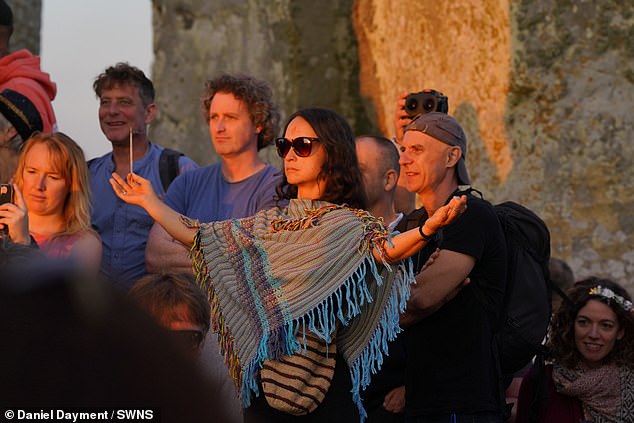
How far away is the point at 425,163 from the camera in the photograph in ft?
11.6

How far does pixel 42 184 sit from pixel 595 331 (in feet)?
7.55

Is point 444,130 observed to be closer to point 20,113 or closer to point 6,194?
point 6,194

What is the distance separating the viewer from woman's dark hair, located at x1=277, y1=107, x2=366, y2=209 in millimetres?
3338

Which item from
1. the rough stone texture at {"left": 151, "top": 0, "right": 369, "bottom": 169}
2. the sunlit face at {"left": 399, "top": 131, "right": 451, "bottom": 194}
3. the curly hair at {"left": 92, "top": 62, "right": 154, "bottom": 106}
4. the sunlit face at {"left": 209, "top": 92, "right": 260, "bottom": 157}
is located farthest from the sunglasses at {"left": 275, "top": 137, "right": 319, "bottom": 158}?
the rough stone texture at {"left": 151, "top": 0, "right": 369, "bottom": 169}

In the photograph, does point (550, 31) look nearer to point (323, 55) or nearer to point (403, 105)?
point (403, 105)

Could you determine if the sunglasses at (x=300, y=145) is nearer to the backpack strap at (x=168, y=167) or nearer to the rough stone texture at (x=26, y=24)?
the backpack strap at (x=168, y=167)

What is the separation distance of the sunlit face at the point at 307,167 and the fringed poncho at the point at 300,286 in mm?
50

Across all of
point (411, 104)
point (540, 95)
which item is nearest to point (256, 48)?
point (540, 95)

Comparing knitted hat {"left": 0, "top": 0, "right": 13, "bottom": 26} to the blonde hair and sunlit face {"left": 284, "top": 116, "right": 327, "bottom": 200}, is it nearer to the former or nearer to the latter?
the blonde hair

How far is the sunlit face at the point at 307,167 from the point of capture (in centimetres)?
333

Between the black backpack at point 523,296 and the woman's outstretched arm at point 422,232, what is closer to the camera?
the woman's outstretched arm at point 422,232

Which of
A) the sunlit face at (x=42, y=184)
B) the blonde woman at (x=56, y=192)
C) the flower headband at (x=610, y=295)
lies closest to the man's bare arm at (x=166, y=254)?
the blonde woman at (x=56, y=192)

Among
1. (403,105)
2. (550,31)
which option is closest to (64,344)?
(403,105)

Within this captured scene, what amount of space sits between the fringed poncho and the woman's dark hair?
0.22 feet
